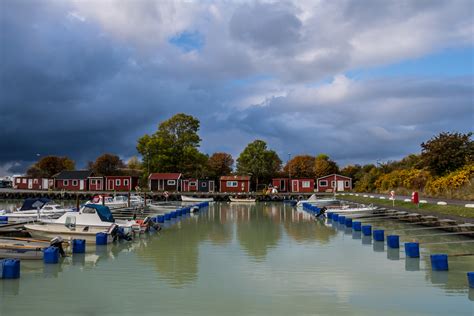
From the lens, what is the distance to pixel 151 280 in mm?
14734

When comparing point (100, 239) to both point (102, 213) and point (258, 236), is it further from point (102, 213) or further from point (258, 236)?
point (258, 236)

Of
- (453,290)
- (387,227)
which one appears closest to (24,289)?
(453,290)

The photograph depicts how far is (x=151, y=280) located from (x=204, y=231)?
15.2 metres

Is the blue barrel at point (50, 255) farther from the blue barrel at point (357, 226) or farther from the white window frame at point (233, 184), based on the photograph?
the white window frame at point (233, 184)

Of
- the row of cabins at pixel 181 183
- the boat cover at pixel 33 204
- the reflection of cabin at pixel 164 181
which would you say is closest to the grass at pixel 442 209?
the boat cover at pixel 33 204

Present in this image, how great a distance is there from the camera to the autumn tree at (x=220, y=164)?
94.8m

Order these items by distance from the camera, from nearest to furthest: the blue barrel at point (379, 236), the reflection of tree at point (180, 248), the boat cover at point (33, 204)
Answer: the reflection of tree at point (180, 248)
the blue barrel at point (379, 236)
the boat cover at point (33, 204)

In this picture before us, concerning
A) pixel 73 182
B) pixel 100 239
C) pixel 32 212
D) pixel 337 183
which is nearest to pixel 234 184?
pixel 337 183

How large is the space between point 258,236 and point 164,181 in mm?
54469

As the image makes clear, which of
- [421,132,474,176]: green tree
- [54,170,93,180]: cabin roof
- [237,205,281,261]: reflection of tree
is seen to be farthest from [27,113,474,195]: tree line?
[237,205,281,261]: reflection of tree

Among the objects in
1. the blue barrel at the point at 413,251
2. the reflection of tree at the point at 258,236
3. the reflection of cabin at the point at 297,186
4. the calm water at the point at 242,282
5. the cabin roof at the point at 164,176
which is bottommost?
the calm water at the point at 242,282

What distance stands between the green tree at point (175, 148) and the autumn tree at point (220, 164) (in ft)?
22.8

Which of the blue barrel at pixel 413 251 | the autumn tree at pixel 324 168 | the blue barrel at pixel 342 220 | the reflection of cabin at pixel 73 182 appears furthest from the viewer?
the autumn tree at pixel 324 168

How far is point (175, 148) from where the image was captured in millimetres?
83312
